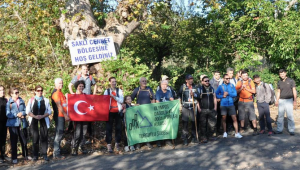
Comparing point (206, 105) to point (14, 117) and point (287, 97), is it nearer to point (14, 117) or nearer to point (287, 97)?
point (287, 97)

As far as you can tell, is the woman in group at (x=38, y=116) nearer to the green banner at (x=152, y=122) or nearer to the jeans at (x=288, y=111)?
the green banner at (x=152, y=122)

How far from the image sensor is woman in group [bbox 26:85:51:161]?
804cm

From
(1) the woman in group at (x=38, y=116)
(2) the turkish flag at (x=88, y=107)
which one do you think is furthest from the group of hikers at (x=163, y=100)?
(2) the turkish flag at (x=88, y=107)

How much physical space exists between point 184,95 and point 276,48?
8562 millimetres

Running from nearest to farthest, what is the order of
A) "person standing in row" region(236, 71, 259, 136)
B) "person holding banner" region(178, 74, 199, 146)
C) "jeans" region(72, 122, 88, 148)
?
"jeans" region(72, 122, 88, 148), "person holding banner" region(178, 74, 199, 146), "person standing in row" region(236, 71, 259, 136)

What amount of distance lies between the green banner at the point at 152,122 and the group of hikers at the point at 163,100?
0.20m

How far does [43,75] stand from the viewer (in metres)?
11.7

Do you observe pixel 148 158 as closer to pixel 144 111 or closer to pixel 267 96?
pixel 144 111

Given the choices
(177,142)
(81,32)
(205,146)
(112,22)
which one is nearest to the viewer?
(205,146)

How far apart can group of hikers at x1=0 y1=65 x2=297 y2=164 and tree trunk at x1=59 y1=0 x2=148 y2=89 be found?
81.2 inches

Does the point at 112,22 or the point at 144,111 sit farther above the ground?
the point at 112,22

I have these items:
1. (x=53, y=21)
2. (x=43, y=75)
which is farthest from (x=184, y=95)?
(x=53, y=21)

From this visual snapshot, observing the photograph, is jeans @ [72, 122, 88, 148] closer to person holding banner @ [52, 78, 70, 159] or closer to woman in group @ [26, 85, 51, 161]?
person holding banner @ [52, 78, 70, 159]

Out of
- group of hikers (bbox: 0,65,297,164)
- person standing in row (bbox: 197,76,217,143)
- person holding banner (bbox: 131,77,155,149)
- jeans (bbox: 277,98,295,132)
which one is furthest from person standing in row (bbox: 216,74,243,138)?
person holding banner (bbox: 131,77,155,149)
